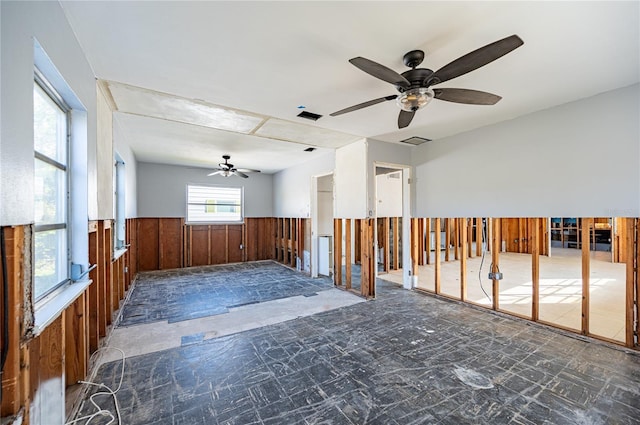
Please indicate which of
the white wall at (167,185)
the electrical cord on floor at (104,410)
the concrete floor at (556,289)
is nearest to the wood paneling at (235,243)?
the white wall at (167,185)

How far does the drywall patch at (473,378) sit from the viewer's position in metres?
2.14

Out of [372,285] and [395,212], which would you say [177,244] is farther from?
[395,212]

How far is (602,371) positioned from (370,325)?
2.11 meters

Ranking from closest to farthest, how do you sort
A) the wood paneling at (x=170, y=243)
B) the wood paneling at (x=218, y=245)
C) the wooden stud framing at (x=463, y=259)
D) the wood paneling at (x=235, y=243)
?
the wooden stud framing at (x=463, y=259) < the wood paneling at (x=170, y=243) < the wood paneling at (x=218, y=245) < the wood paneling at (x=235, y=243)

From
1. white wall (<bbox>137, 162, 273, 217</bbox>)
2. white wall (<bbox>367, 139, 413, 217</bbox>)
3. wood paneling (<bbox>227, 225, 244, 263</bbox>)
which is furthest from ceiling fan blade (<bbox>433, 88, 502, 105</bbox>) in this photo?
wood paneling (<bbox>227, 225, 244, 263</bbox>)

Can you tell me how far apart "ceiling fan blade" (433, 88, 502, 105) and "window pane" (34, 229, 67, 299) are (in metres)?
3.12

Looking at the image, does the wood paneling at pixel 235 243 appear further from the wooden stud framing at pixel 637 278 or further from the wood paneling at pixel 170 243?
the wooden stud framing at pixel 637 278

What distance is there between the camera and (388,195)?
6.66 meters

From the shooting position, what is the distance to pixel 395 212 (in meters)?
6.71

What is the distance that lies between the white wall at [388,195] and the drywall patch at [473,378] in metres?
4.35

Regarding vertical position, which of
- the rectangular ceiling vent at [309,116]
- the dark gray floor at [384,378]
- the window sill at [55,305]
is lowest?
the dark gray floor at [384,378]

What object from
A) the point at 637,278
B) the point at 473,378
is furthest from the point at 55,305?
the point at 637,278

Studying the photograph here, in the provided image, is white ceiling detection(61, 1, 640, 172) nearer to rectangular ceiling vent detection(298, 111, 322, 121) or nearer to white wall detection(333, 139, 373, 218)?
rectangular ceiling vent detection(298, 111, 322, 121)

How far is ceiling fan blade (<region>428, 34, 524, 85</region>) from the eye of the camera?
1.55m
